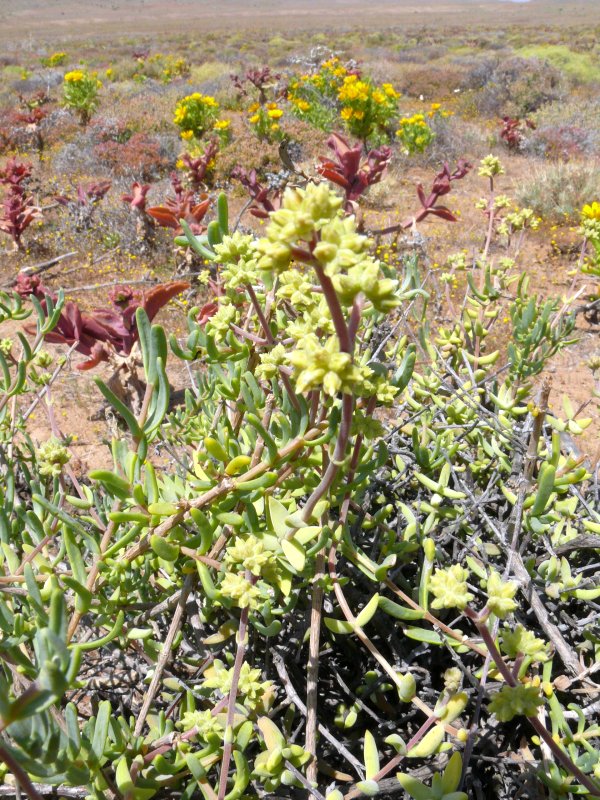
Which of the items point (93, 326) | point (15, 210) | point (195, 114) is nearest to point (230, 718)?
point (93, 326)

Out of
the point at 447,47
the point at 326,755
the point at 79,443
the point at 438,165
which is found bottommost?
the point at 79,443

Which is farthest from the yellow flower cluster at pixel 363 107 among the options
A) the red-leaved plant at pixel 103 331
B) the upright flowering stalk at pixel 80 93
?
the red-leaved plant at pixel 103 331

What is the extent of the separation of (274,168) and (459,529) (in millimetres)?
8311

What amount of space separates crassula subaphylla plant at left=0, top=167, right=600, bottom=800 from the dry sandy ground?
58394 millimetres

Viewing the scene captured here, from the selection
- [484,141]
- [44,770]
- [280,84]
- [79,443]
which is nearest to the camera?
[44,770]

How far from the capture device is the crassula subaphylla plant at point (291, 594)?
0.60 meters

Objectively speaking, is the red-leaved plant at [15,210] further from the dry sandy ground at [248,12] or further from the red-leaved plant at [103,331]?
the dry sandy ground at [248,12]

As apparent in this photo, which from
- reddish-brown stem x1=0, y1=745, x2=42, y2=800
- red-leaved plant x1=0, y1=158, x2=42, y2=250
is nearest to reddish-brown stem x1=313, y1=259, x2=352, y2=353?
reddish-brown stem x1=0, y1=745, x2=42, y2=800

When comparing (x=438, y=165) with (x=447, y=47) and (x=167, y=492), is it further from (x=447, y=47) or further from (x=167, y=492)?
(x=447, y=47)

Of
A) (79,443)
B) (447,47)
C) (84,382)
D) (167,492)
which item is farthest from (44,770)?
(447,47)

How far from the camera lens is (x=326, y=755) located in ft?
3.51

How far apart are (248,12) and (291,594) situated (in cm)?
8741

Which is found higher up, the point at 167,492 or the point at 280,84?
the point at 280,84

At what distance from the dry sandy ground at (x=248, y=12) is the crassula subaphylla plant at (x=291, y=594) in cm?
5839
